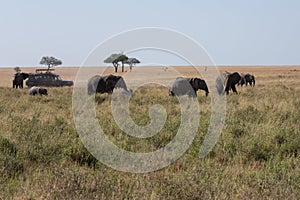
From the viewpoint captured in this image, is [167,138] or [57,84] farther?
[57,84]

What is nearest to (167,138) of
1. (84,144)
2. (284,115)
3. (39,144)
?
(84,144)

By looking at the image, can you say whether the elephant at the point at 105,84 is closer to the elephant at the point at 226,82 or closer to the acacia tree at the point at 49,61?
the elephant at the point at 226,82

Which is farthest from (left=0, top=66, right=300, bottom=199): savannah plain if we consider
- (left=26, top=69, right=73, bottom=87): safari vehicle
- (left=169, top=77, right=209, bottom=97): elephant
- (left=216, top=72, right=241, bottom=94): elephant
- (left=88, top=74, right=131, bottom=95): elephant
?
(left=26, top=69, right=73, bottom=87): safari vehicle

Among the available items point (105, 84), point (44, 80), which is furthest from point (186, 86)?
point (44, 80)

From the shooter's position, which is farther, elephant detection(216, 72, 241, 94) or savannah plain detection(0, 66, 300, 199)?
elephant detection(216, 72, 241, 94)

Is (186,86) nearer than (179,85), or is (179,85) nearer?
(186,86)

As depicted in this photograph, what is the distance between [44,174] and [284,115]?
328 inches

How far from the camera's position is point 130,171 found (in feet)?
19.8

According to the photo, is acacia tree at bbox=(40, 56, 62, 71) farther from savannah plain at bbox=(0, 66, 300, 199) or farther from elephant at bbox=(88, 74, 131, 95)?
savannah plain at bbox=(0, 66, 300, 199)

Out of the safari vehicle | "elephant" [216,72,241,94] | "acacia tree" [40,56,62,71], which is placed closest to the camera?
"elephant" [216,72,241,94]

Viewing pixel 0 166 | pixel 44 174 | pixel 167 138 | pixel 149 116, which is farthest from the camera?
pixel 149 116

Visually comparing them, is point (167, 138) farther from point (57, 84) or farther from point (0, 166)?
point (57, 84)

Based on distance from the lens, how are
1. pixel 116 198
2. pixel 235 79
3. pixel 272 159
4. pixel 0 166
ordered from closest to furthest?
1. pixel 116 198
2. pixel 0 166
3. pixel 272 159
4. pixel 235 79

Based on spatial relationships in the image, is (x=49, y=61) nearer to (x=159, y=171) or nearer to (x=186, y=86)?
(x=186, y=86)
